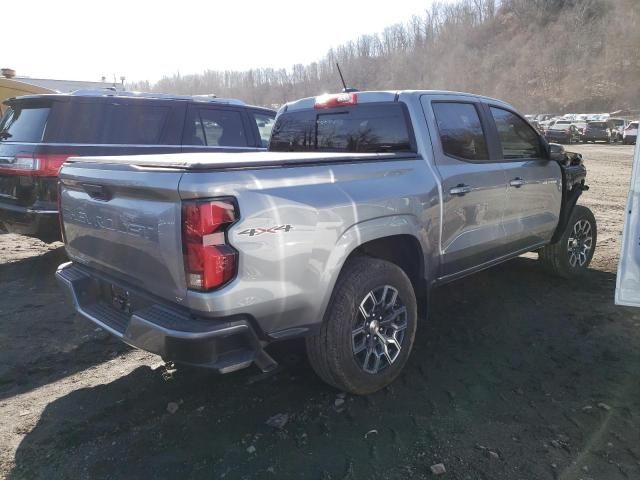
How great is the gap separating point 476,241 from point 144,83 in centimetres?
11954

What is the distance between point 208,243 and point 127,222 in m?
0.61

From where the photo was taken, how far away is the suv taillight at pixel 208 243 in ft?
7.57

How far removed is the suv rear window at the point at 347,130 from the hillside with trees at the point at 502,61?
61.1 metres

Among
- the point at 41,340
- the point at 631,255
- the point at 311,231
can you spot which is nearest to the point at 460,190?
the point at 631,255

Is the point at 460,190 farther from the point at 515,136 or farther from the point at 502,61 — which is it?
the point at 502,61

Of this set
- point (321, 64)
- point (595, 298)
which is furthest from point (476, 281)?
point (321, 64)

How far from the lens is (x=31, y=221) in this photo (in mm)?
5254

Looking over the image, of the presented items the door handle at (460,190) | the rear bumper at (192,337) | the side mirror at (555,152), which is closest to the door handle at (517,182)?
the side mirror at (555,152)

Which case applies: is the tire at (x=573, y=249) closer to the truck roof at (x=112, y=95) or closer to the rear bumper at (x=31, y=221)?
the truck roof at (x=112, y=95)

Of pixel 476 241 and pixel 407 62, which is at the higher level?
pixel 407 62

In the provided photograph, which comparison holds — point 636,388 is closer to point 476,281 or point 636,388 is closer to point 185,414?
point 476,281

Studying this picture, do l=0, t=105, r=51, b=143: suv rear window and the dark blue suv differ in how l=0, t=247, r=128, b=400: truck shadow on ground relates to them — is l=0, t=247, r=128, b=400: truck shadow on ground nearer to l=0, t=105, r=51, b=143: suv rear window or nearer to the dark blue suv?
the dark blue suv

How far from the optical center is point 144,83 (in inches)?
4387

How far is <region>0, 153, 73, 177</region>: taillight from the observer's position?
529 centimetres
